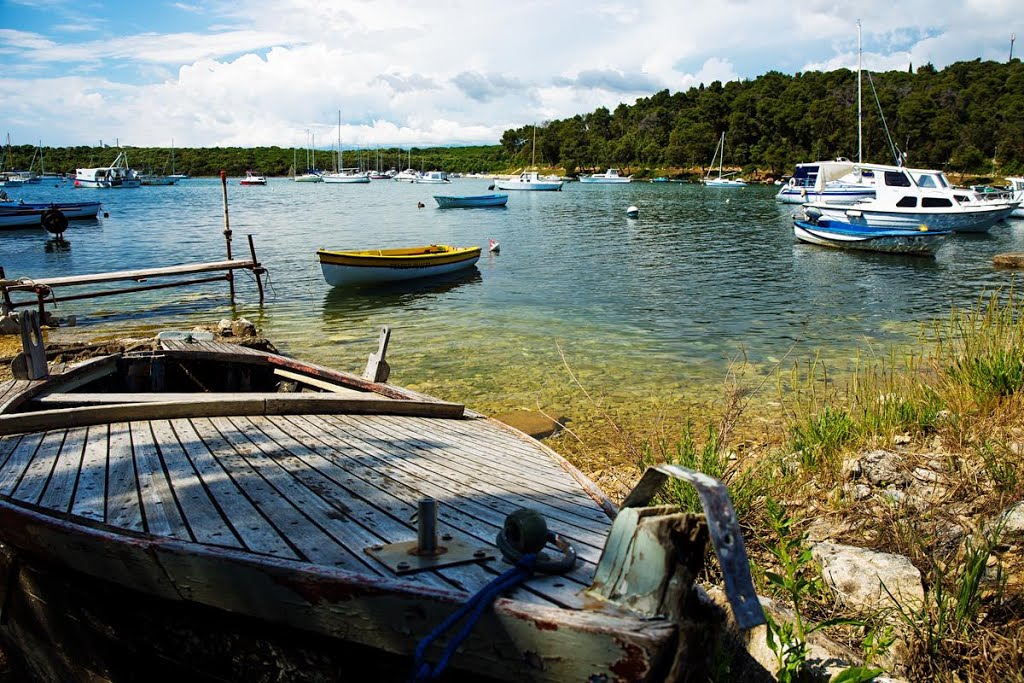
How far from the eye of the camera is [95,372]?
632 centimetres

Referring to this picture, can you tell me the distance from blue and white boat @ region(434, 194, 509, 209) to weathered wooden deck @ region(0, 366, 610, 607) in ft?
179

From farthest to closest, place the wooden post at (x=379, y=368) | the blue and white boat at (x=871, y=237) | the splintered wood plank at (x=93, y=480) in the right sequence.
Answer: the blue and white boat at (x=871, y=237) < the wooden post at (x=379, y=368) < the splintered wood plank at (x=93, y=480)

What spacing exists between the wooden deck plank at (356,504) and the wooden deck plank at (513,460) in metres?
0.87

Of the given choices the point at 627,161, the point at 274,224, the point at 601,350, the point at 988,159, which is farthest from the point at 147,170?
the point at 601,350

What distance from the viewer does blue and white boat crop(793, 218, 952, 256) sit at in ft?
96.7

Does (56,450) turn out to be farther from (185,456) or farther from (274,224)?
(274,224)

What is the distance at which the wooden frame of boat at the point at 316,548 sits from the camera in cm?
240

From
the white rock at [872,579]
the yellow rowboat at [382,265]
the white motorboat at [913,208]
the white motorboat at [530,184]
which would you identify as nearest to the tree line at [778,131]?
the white motorboat at [913,208]

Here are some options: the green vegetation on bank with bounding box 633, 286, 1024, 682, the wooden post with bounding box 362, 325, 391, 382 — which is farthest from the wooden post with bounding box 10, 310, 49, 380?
the green vegetation on bank with bounding box 633, 286, 1024, 682

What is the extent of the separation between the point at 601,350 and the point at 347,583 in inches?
457

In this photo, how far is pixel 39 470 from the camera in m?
3.98

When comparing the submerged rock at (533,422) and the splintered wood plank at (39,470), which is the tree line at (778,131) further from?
the splintered wood plank at (39,470)

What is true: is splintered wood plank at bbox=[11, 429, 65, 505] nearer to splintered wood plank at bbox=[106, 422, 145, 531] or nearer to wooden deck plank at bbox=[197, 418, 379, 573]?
splintered wood plank at bbox=[106, 422, 145, 531]

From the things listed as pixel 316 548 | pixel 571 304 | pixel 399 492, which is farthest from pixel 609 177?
pixel 316 548
